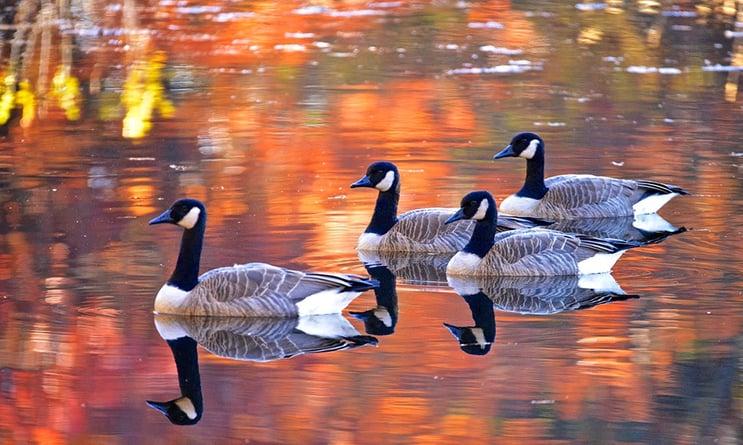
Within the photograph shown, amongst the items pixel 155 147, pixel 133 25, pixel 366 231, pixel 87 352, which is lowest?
pixel 133 25

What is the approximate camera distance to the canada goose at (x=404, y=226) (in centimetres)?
1420

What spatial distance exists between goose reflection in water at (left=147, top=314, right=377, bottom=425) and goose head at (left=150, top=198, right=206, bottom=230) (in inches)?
31.2

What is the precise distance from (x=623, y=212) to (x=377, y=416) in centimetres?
776

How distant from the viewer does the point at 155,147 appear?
20.2m

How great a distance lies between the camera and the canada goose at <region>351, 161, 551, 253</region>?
1420 centimetres

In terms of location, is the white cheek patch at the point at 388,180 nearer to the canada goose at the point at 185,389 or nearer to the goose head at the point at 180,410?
the canada goose at the point at 185,389

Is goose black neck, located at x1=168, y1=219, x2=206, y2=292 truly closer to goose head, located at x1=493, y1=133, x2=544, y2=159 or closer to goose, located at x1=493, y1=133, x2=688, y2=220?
goose, located at x1=493, y1=133, x2=688, y2=220

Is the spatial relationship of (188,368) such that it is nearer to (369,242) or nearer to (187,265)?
(187,265)

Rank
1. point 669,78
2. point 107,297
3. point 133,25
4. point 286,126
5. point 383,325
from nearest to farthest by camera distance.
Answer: point 383,325, point 107,297, point 286,126, point 669,78, point 133,25

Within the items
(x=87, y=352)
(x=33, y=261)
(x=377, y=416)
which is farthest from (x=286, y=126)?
(x=377, y=416)

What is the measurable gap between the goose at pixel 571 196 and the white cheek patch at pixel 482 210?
110 inches

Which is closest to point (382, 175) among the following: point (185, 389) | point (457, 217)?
point (457, 217)

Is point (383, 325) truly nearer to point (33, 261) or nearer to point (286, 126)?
point (33, 261)

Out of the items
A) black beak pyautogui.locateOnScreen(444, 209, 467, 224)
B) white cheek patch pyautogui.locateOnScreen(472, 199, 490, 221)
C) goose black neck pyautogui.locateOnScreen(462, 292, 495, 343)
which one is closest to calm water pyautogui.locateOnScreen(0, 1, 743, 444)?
goose black neck pyautogui.locateOnScreen(462, 292, 495, 343)
